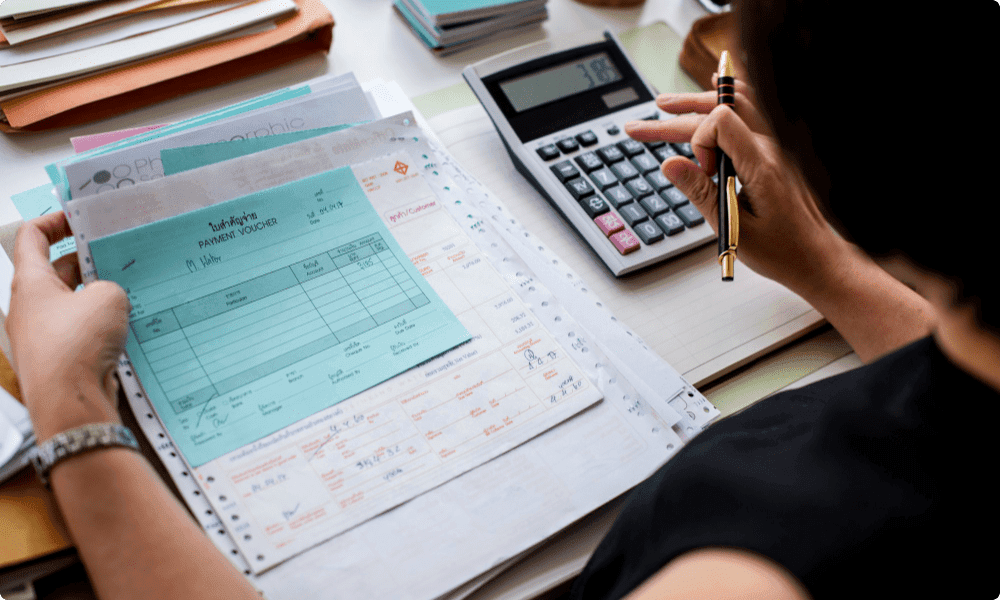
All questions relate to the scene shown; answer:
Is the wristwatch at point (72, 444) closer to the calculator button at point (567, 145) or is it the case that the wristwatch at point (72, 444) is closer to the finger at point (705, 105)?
the calculator button at point (567, 145)

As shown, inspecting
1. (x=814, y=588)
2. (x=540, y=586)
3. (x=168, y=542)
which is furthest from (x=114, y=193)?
(x=814, y=588)

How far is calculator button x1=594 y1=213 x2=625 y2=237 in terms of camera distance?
641mm

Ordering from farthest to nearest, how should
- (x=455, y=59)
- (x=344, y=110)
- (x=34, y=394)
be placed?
(x=455, y=59) < (x=344, y=110) < (x=34, y=394)

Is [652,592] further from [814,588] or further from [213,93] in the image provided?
[213,93]

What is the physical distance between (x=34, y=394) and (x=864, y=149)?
480 millimetres

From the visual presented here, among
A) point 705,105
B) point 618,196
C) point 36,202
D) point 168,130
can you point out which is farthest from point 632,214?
point 36,202

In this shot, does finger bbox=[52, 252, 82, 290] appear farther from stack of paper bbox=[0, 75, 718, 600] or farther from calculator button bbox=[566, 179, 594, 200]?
calculator button bbox=[566, 179, 594, 200]

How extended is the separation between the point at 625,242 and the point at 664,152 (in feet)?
0.47

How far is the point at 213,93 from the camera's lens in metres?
0.76

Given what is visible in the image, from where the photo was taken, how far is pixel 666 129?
688 mm

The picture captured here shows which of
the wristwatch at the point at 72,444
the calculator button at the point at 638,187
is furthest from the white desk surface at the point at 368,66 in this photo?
the wristwatch at the point at 72,444

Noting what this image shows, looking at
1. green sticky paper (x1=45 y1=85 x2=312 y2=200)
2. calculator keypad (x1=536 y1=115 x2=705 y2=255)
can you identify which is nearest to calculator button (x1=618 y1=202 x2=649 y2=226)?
calculator keypad (x1=536 y1=115 x2=705 y2=255)

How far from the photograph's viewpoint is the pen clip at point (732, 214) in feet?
1.88

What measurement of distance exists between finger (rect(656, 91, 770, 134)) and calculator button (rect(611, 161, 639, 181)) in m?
0.08
